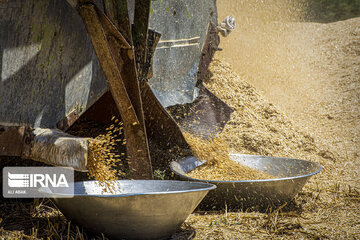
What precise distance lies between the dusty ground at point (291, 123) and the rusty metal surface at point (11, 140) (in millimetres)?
472

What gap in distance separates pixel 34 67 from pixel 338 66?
686 cm

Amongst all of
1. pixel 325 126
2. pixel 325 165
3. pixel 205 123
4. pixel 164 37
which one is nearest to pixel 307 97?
pixel 325 126

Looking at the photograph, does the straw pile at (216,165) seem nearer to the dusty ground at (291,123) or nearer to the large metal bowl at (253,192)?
the large metal bowl at (253,192)

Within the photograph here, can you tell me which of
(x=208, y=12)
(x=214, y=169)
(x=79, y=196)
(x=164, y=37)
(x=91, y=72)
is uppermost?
(x=208, y=12)

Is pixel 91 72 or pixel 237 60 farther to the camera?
pixel 237 60

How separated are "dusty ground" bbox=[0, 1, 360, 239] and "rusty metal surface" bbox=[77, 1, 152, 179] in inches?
22.6

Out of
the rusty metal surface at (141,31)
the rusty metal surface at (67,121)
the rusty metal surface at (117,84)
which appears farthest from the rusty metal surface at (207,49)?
the rusty metal surface at (67,121)

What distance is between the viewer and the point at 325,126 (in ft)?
20.3

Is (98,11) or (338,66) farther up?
(98,11)

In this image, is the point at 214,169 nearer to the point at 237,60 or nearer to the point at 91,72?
the point at 91,72

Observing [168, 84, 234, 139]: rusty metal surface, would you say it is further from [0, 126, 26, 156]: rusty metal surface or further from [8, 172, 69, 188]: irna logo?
[0, 126, 26, 156]: rusty metal surface

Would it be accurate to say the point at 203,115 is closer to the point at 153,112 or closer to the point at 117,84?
the point at 153,112

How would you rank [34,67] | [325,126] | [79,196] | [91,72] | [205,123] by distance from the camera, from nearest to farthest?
1. [79,196]
2. [34,67]
3. [91,72]
4. [205,123]
5. [325,126]

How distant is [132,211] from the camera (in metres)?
2.10
